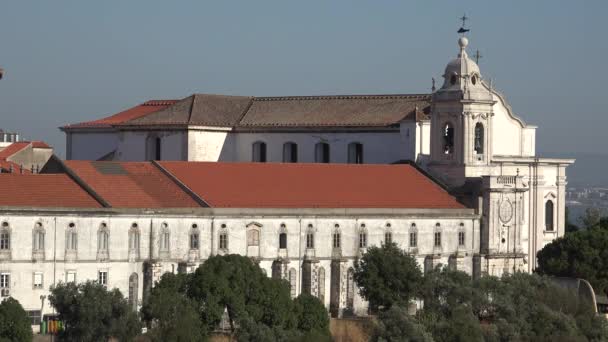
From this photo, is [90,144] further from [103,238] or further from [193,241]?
[103,238]

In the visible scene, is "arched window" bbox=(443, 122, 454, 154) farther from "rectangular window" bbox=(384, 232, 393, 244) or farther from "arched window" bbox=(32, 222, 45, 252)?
"arched window" bbox=(32, 222, 45, 252)

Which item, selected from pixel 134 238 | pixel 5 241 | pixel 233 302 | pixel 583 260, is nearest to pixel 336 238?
pixel 134 238

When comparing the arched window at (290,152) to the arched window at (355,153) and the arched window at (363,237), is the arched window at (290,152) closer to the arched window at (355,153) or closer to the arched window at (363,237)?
the arched window at (355,153)

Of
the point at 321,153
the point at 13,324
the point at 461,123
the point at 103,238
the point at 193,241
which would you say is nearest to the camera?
the point at 13,324

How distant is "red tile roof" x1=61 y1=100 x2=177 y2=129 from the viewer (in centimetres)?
13562

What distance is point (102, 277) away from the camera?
103m

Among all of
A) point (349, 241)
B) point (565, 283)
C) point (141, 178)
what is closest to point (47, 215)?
point (141, 178)

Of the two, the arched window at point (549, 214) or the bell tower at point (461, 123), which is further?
the arched window at point (549, 214)

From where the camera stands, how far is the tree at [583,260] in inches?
4734

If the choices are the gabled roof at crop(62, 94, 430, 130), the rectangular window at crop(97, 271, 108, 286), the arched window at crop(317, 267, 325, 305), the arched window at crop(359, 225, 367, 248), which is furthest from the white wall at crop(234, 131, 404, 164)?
the rectangular window at crop(97, 271, 108, 286)

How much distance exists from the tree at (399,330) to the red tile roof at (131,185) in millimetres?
15826

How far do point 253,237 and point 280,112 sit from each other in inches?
945

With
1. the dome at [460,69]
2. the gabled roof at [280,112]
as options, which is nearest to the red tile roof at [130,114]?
the gabled roof at [280,112]

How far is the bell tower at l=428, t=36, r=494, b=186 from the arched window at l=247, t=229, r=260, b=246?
55.9 feet
